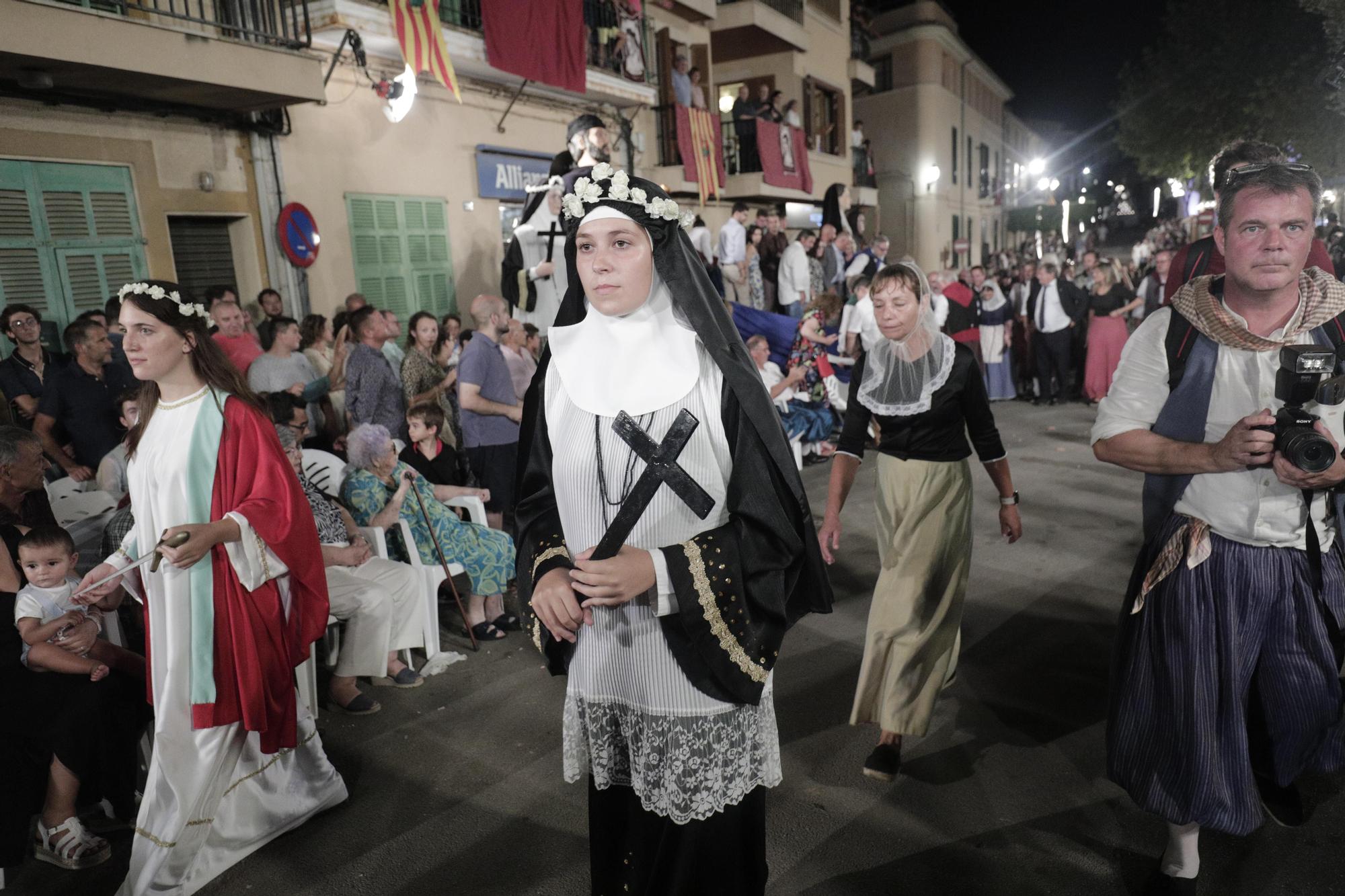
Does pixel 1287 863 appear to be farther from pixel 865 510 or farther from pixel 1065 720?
pixel 865 510

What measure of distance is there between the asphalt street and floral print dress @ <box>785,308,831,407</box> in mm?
4753

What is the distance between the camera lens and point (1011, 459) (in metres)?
9.21

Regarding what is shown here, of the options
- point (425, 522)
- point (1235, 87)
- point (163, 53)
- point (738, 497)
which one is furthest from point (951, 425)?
point (1235, 87)

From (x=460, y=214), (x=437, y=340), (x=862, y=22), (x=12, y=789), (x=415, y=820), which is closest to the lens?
(x=12, y=789)

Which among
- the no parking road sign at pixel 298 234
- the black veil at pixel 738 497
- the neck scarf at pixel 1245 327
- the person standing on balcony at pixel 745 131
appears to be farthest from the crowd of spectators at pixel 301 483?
the person standing on balcony at pixel 745 131

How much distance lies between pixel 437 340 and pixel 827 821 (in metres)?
6.10

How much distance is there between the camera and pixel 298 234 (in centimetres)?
925

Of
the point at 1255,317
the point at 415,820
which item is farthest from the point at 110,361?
the point at 1255,317

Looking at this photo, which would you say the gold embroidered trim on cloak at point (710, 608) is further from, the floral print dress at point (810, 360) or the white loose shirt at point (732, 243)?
the white loose shirt at point (732, 243)

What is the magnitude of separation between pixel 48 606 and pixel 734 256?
10195mm

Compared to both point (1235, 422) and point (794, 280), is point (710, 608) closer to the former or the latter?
point (1235, 422)

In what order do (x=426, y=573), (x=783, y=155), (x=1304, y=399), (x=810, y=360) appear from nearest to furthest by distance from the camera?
(x=1304, y=399)
(x=426, y=573)
(x=810, y=360)
(x=783, y=155)

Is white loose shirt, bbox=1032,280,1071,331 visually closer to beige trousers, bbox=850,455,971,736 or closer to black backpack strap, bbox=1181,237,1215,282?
beige trousers, bbox=850,455,971,736

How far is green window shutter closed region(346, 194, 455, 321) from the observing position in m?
10.2
